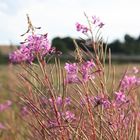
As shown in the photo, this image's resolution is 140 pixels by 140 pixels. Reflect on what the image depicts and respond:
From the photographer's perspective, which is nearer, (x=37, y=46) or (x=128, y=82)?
(x=37, y=46)

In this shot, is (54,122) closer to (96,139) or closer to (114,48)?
(96,139)

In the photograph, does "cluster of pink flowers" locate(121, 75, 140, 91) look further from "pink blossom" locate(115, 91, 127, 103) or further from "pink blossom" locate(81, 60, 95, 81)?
"pink blossom" locate(81, 60, 95, 81)

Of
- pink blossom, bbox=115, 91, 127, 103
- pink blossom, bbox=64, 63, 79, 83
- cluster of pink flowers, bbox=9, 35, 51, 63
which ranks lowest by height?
pink blossom, bbox=115, 91, 127, 103

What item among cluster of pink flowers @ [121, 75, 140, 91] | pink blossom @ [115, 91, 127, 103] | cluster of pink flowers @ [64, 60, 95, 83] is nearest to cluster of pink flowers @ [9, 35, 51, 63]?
cluster of pink flowers @ [64, 60, 95, 83]

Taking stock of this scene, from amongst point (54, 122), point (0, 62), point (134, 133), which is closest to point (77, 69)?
point (54, 122)

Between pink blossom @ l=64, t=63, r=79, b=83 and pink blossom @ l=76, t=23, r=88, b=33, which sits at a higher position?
pink blossom @ l=76, t=23, r=88, b=33

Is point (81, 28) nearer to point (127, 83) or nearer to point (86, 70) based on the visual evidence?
point (86, 70)

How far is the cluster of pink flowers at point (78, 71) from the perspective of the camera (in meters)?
1.98

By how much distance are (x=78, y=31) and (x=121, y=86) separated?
523 mm

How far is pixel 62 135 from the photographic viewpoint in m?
2.10


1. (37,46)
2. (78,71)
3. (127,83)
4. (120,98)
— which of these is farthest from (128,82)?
(37,46)

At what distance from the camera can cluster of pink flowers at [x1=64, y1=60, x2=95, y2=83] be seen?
1980mm

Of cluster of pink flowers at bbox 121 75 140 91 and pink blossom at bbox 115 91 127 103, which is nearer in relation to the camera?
pink blossom at bbox 115 91 127 103

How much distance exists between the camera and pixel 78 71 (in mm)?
2020
